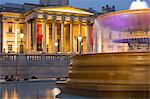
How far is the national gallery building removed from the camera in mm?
54562

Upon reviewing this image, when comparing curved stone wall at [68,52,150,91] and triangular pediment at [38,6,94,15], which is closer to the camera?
curved stone wall at [68,52,150,91]

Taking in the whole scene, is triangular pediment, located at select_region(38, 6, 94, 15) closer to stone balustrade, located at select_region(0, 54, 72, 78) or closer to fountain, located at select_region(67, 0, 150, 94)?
stone balustrade, located at select_region(0, 54, 72, 78)

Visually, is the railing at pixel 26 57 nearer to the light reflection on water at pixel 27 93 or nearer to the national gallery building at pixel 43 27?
the light reflection on water at pixel 27 93

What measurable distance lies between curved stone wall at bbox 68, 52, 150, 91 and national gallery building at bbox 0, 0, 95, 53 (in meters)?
44.4

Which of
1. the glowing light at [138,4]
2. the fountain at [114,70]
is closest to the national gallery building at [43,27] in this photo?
the glowing light at [138,4]

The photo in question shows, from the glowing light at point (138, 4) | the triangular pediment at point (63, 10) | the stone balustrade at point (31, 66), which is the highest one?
the triangular pediment at point (63, 10)

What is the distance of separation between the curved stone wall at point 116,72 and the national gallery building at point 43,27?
4438 cm

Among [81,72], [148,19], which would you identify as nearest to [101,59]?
[81,72]

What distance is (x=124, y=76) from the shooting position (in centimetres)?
862

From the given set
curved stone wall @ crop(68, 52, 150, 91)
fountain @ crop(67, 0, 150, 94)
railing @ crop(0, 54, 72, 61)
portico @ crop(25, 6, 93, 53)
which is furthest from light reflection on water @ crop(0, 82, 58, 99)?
portico @ crop(25, 6, 93, 53)

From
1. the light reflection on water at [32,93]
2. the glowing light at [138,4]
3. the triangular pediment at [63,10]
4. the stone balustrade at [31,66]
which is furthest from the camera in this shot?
the triangular pediment at [63,10]

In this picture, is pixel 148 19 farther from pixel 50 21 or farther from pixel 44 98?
pixel 50 21

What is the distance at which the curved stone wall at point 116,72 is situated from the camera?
8484 millimetres

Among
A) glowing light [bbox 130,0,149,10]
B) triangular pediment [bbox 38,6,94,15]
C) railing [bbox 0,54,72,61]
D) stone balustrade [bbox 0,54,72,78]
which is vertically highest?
triangular pediment [bbox 38,6,94,15]
